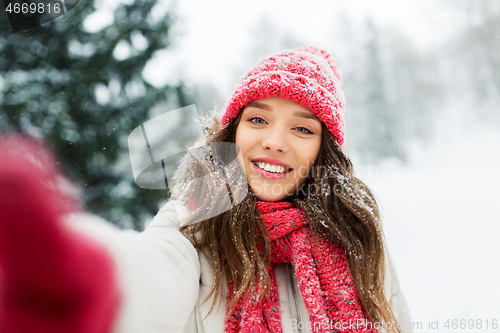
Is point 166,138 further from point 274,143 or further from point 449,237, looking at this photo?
point 449,237

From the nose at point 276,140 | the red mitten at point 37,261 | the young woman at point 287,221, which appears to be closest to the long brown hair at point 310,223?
the young woman at point 287,221

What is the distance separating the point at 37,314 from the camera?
0.23 metres

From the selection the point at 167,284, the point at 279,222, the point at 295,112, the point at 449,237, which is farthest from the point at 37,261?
the point at 449,237

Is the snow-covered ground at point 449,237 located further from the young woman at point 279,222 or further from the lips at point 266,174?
the lips at point 266,174

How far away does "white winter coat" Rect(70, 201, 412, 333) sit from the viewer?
306 mm

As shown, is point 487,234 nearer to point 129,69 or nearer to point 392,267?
point 392,267

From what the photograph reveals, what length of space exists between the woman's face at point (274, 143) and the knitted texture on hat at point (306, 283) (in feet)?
0.26

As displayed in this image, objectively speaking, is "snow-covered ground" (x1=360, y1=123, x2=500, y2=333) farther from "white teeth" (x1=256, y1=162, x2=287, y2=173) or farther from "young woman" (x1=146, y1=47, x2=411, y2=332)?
"white teeth" (x1=256, y1=162, x2=287, y2=173)

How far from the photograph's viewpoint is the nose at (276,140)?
996 mm

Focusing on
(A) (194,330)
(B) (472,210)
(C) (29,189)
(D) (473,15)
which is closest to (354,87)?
(D) (473,15)

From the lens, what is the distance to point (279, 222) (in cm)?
97

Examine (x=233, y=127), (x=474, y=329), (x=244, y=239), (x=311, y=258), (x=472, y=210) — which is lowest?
(x=474, y=329)

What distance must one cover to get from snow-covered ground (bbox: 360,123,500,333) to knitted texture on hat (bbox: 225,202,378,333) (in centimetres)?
37

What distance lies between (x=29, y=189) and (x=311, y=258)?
2.85ft
